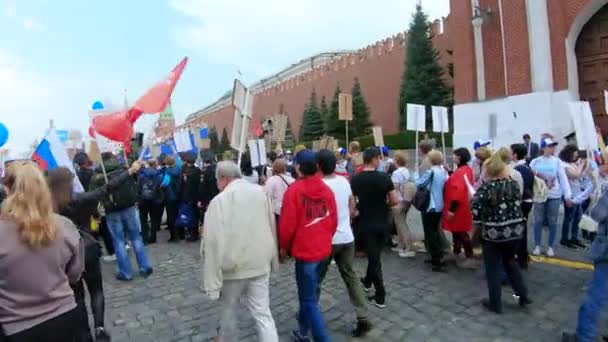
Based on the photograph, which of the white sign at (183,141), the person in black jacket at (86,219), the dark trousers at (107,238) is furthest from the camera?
the white sign at (183,141)

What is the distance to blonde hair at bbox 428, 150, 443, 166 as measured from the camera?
21.3 feet

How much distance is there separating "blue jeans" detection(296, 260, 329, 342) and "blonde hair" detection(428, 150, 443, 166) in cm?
312

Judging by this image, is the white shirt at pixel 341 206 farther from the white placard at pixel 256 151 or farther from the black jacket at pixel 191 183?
the black jacket at pixel 191 183

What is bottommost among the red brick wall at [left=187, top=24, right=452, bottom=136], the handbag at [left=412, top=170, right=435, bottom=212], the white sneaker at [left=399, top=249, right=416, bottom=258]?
the white sneaker at [left=399, top=249, right=416, bottom=258]

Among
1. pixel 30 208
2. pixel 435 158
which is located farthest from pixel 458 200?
pixel 30 208

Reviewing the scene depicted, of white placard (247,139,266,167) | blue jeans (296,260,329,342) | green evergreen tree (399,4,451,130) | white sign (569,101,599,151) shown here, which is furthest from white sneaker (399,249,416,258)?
green evergreen tree (399,4,451,130)

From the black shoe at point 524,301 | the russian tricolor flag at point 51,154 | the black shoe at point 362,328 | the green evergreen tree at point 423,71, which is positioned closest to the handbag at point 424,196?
the black shoe at point 524,301

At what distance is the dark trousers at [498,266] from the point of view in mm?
4875

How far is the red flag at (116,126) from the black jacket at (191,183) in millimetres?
3011

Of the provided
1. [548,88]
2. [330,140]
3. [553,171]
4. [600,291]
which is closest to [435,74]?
[548,88]

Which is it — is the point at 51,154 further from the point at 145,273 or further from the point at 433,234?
the point at 433,234

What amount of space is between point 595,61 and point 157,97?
17.6 metres

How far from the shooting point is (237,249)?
Result: 11.8 feet

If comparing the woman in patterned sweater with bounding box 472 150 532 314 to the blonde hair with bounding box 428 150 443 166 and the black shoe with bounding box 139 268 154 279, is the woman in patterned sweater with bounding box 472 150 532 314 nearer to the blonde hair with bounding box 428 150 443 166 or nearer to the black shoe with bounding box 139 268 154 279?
the blonde hair with bounding box 428 150 443 166
